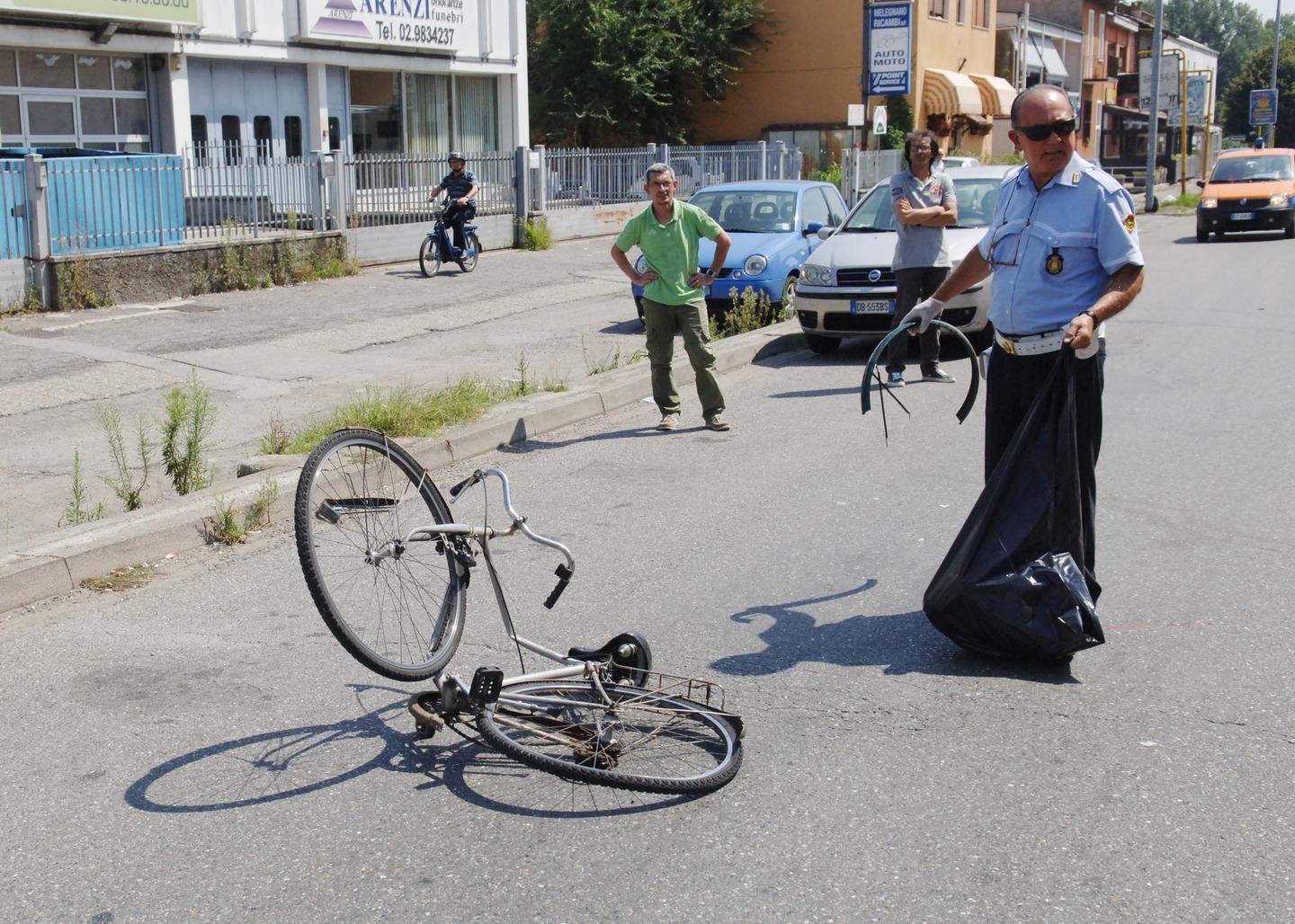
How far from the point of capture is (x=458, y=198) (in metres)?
20.2

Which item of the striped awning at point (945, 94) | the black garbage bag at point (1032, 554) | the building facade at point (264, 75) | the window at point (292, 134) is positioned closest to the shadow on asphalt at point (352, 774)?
the black garbage bag at point (1032, 554)

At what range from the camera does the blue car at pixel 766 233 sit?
14266 mm

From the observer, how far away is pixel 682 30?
3897 centimetres

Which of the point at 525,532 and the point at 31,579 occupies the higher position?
the point at 525,532

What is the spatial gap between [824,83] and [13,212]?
94.8 ft

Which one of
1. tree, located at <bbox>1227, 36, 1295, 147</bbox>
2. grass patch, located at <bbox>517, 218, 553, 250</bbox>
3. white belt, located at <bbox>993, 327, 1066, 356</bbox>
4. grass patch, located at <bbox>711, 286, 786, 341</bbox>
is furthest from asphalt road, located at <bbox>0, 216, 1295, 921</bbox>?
tree, located at <bbox>1227, 36, 1295, 147</bbox>

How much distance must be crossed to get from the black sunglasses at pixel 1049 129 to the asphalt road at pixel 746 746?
1.95 metres

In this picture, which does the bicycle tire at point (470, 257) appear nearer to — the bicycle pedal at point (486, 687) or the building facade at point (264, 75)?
the building facade at point (264, 75)

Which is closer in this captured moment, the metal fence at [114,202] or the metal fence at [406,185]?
the metal fence at [114,202]

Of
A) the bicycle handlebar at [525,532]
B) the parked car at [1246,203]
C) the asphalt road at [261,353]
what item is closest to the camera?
the bicycle handlebar at [525,532]

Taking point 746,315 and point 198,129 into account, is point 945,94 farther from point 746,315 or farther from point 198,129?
point 746,315

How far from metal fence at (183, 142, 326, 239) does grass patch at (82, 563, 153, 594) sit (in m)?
12.2

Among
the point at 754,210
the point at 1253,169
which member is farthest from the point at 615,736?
the point at 1253,169

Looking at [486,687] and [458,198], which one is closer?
[486,687]
